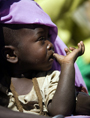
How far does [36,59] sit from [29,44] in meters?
0.10

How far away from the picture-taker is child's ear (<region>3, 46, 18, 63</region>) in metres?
1.73

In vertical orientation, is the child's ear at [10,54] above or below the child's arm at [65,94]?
above

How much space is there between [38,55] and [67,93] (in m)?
0.29

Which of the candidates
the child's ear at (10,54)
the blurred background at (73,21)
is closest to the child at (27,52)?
the child's ear at (10,54)

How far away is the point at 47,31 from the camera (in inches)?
69.7

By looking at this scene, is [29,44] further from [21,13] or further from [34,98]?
[34,98]

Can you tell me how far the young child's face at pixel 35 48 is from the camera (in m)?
1.69

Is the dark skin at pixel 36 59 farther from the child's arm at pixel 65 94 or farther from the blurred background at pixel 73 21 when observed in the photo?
the blurred background at pixel 73 21

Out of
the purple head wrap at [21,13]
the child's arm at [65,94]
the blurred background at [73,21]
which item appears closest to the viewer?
the child's arm at [65,94]

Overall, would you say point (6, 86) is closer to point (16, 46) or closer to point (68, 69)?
point (16, 46)

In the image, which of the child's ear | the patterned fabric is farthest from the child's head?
the patterned fabric

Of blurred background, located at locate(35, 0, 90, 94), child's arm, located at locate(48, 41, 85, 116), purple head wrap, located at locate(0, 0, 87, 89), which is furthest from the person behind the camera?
blurred background, located at locate(35, 0, 90, 94)

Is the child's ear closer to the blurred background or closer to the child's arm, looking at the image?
the child's arm

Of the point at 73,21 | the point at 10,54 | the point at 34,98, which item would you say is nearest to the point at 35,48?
the point at 10,54
